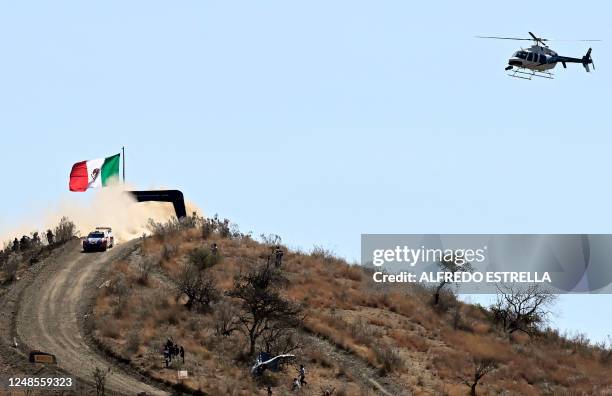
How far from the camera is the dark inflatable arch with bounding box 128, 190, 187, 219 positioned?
7981cm

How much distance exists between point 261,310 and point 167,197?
95.7ft

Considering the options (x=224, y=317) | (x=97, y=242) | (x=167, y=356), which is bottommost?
(x=167, y=356)

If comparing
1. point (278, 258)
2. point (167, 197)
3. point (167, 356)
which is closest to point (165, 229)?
point (167, 197)

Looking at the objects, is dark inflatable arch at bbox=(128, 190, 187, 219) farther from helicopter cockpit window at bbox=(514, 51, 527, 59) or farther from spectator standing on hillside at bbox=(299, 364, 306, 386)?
spectator standing on hillside at bbox=(299, 364, 306, 386)

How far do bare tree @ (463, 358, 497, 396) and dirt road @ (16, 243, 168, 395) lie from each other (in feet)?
49.0

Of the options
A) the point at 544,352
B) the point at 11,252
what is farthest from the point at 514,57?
the point at 11,252

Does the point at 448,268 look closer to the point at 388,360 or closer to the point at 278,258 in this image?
the point at 278,258

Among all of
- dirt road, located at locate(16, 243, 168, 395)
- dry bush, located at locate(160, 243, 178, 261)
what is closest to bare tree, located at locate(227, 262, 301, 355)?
dirt road, located at locate(16, 243, 168, 395)

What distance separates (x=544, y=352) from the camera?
62.1 m

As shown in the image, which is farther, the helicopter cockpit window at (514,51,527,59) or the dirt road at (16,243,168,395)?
the helicopter cockpit window at (514,51,527,59)

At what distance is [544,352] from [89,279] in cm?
2499

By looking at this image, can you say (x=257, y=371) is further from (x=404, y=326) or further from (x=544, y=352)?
(x=544, y=352)

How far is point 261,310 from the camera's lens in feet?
172

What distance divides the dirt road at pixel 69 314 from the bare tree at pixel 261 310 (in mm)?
7171
